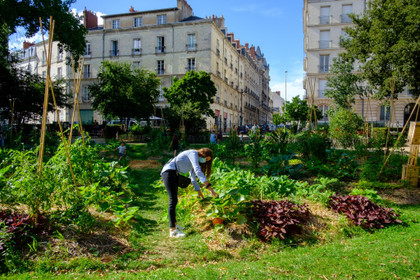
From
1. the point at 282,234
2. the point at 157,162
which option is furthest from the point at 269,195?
the point at 157,162

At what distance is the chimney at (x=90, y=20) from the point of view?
40.2 m

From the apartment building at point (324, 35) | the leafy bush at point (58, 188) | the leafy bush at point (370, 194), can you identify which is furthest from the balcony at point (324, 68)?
the leafy bush at point (58, 188)

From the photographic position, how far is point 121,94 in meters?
23.9

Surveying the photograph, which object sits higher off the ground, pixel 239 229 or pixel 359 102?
pixel 359 102

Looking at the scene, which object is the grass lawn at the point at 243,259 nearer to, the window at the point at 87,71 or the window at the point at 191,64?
the window at the point at 191,64

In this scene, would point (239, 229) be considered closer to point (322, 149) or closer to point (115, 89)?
point (322, 149)

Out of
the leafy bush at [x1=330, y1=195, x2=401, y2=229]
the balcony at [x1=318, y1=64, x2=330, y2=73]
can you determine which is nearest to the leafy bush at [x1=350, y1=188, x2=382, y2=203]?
the leafy bush at [x1=330, y1=195, x2=401, y2=229]

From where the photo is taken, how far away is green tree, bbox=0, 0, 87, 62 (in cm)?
1369

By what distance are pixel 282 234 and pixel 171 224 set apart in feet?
5.40

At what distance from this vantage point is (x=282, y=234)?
4.26 m

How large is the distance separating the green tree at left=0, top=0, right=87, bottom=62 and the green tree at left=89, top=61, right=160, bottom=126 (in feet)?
22.0

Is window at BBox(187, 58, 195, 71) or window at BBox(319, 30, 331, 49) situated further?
window at BBox(187, 58, 195, 71)

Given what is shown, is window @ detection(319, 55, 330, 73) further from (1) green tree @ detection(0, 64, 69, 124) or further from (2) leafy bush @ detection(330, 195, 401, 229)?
(2) leafy bush @ detection(330, 195, 401, 229)

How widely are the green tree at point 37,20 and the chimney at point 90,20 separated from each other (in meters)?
26.1
